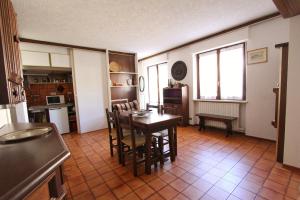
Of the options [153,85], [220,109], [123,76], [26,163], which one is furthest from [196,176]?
[153,85]

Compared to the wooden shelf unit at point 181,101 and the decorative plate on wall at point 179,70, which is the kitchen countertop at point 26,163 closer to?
the wooden shelf unit at point 181,101

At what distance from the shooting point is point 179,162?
99.4 inches

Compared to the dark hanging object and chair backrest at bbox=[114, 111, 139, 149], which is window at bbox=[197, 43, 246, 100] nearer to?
chair backrest at bbox=[114, 111, 139, 149]

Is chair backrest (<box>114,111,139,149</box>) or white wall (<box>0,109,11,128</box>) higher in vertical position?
white wall (<box>0,109,11,128</box>)

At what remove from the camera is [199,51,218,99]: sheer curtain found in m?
4.11

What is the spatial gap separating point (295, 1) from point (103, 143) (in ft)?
13.0

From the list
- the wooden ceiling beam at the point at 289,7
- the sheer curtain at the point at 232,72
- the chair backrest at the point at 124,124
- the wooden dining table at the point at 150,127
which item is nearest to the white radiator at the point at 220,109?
the sheer curtain at the point at 232,72

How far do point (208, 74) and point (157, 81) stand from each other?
2.35 metres

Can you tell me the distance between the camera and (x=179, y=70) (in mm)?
4891

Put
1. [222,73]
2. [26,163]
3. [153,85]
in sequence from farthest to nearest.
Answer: [153,85] → [222,73] → [26,163]

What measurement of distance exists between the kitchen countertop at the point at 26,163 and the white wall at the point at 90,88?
3.39 metres

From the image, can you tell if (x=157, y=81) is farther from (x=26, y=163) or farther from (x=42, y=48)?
(x=26, y=163)

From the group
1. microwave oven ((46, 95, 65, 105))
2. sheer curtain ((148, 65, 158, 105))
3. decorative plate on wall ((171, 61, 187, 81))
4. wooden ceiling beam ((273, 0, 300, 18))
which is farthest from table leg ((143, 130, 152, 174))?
sheer curtain ((148, 65, 158, 105))

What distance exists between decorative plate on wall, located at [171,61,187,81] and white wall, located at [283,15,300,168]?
111 inches
